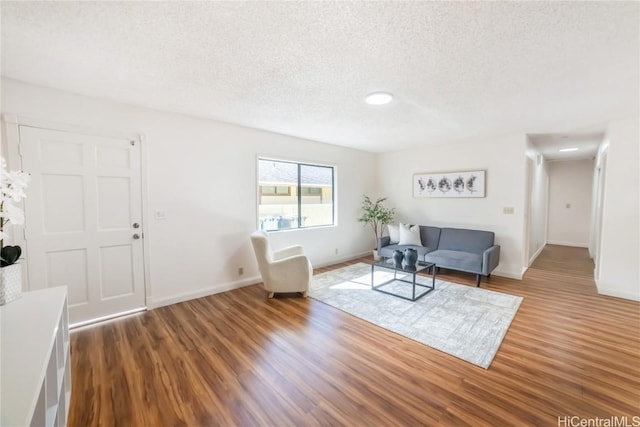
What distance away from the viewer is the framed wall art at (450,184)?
4.71m

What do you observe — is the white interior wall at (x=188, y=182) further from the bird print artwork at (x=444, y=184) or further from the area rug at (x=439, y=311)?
the bird print artwork at (x=444, y=184)

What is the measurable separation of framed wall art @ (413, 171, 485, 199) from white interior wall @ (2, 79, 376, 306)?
2.70 metres

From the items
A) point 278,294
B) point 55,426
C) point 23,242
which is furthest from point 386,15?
point 23,242

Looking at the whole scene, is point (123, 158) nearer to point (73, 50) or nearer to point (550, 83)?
point (73, 50)

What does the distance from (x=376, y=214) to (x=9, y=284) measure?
205 inches

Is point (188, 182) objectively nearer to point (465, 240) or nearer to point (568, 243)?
point (465, 240)

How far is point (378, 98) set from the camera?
272cm

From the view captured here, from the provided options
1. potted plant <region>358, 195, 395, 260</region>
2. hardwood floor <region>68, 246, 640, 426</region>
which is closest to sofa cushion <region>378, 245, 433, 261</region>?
potted plant <region>358, 195, 395, 260</region>

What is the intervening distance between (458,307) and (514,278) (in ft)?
6.27

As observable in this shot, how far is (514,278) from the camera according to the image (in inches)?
171

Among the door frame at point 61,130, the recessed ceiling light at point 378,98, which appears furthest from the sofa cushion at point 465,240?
the door frame at point 61,130

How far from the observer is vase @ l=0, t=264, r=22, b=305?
1.45 metres

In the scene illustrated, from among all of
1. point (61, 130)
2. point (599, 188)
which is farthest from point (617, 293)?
point (61, 130)

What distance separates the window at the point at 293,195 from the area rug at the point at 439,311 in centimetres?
121
